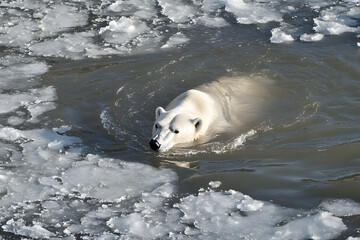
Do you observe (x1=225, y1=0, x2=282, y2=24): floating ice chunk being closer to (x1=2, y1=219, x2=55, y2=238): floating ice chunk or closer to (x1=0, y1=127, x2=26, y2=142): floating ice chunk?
(x1=0, y1=127, x2=26, y2=142): floating ice chunk

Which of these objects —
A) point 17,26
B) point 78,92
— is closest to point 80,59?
point 78,92

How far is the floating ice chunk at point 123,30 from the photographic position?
29.9 feet

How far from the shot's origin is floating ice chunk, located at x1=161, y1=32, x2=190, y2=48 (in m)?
8.84

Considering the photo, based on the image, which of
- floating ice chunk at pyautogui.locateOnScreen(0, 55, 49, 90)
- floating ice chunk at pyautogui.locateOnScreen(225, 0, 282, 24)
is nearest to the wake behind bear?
floating ice chunk at pyautogui.locateOnScreen(225, 0, 282, 24)

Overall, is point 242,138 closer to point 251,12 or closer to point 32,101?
point 32,101

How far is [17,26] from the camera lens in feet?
31.0

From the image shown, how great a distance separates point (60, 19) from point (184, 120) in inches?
167

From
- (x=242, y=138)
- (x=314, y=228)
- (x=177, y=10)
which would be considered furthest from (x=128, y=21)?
(x=314, y=228)

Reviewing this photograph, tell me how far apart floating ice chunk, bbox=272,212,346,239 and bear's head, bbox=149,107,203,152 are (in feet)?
5.98

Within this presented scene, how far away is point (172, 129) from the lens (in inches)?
248

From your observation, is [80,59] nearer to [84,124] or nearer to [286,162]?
[84,124]

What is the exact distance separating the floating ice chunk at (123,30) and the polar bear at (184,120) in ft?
7.57

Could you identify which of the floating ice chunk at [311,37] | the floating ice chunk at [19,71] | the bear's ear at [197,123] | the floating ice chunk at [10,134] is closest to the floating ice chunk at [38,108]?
the floating ice chunk at [10,134]

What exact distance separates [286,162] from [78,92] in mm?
3122
